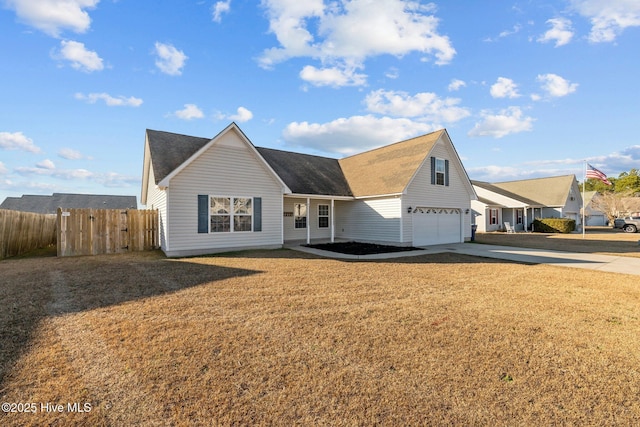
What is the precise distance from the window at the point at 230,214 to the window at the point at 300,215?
419 cm

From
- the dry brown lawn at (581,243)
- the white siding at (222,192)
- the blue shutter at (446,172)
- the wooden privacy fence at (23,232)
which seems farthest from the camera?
the blue shutter at (446,172)

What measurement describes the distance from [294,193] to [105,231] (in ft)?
29.6

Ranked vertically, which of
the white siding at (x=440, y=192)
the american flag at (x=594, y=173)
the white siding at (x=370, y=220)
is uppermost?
the american flag at (x=594, y=173)

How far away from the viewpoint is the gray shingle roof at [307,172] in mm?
17938

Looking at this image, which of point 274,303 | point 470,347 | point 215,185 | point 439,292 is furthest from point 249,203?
point 470,347

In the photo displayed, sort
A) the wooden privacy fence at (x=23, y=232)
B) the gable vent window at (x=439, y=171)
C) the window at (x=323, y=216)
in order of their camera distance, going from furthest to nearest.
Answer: the window at (x=323, y=216), the gable vent window at (x=439, y=171), the wooden privacy fence at (x=23, y=232)

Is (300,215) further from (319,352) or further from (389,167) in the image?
(319,352)

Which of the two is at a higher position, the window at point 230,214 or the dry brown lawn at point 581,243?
the window at point 230,214

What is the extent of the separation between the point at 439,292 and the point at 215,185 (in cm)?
1026

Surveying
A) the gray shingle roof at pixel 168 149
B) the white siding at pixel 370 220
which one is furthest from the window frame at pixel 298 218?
the gray shingle roof at pixel 168 149

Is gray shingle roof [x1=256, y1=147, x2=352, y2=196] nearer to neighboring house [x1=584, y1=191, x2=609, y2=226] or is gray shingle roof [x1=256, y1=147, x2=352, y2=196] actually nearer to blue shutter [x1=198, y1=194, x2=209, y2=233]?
blue shutter [x1=198, y1=194, x2=209, y2=233]

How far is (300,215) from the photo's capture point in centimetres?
1850

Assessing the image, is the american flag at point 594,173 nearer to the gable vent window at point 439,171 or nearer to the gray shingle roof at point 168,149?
the gable vent window at point 439,171

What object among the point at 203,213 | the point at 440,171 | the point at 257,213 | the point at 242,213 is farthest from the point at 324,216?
the point at 203,213
